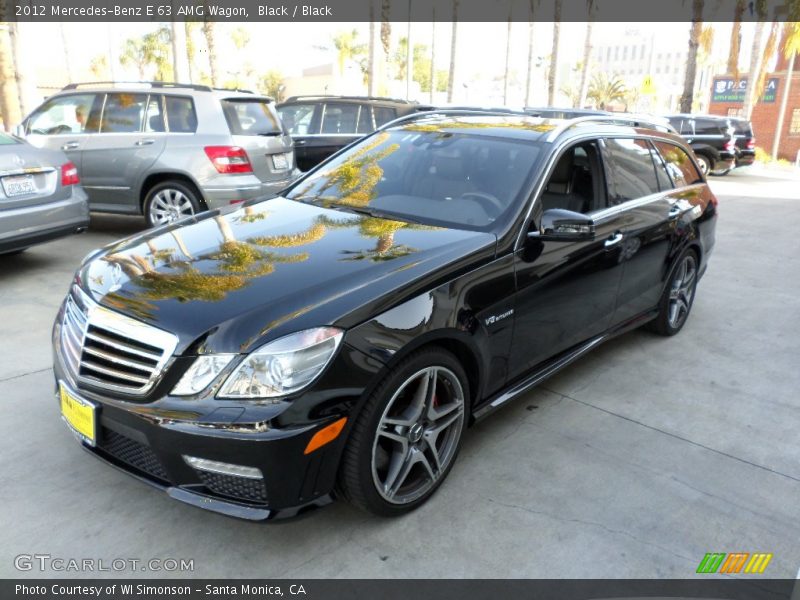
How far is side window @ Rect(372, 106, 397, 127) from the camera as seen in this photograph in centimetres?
1038

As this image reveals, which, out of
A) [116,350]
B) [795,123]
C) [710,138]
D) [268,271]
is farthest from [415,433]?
[795,123]

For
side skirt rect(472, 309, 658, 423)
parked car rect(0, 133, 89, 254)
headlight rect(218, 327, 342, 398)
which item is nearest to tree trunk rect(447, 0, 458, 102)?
parked car rect(0, 133, 89, 254)

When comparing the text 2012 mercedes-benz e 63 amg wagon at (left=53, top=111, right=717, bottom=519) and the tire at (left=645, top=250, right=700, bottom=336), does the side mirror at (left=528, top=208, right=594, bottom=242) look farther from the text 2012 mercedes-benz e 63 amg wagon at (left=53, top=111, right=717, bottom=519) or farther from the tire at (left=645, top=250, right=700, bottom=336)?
the tire at (left=645, top=250, right=700, bottom=336)

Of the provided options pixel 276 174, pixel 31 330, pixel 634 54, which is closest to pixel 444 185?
pixel 31 330

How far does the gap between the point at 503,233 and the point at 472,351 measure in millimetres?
629

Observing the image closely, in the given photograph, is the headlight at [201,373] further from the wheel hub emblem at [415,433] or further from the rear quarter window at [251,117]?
the rear quarter window at [251,117]

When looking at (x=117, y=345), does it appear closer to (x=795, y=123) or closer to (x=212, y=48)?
(x=212, y=48)

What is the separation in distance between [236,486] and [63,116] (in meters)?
7.05

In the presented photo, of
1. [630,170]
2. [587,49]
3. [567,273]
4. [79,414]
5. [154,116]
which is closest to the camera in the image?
[79,414]

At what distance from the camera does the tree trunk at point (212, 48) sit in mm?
24859

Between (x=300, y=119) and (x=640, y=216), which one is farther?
(x=300, y=119)

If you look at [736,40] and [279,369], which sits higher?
[736,40]

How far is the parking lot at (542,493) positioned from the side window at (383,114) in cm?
666

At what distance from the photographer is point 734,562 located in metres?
2.68
